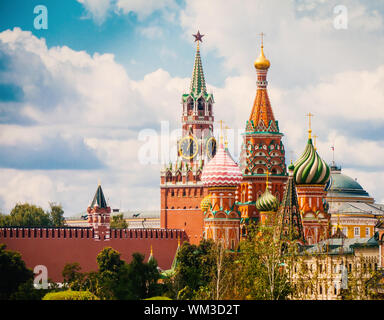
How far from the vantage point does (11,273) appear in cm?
4884

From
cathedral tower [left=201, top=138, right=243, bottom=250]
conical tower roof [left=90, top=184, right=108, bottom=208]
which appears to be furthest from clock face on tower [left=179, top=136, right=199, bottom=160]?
cathedral tower [left=201, top=138, right=243, bottom=250]

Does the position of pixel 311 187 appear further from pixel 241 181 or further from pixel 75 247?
pixel 75 247

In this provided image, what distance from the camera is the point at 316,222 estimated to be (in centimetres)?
5753

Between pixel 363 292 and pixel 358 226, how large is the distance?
5036 centimetres

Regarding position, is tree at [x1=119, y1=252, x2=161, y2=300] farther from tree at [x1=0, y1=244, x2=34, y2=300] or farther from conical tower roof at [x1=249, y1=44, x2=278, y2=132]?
conical tower roof at [x1=249, y1=44, x2=278, y2=132]

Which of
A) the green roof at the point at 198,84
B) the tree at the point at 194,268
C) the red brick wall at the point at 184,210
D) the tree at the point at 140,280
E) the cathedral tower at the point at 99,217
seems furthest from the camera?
the green roof at the point at 198,84

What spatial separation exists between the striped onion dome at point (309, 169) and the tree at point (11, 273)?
1772cm

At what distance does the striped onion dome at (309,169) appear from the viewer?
5788cm

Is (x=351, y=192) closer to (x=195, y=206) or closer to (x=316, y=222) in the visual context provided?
(x=195, y=206)

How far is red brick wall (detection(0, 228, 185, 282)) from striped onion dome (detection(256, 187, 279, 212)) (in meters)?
11.2

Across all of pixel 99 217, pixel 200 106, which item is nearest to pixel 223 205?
pixel 99 217

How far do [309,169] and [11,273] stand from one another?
19.7 m

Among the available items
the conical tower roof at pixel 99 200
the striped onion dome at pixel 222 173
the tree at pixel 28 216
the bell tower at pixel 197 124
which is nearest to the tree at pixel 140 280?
the striped onion dome at pixel 222 173

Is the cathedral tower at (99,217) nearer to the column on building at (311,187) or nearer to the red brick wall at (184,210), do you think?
the red brick wall at (184,210)
